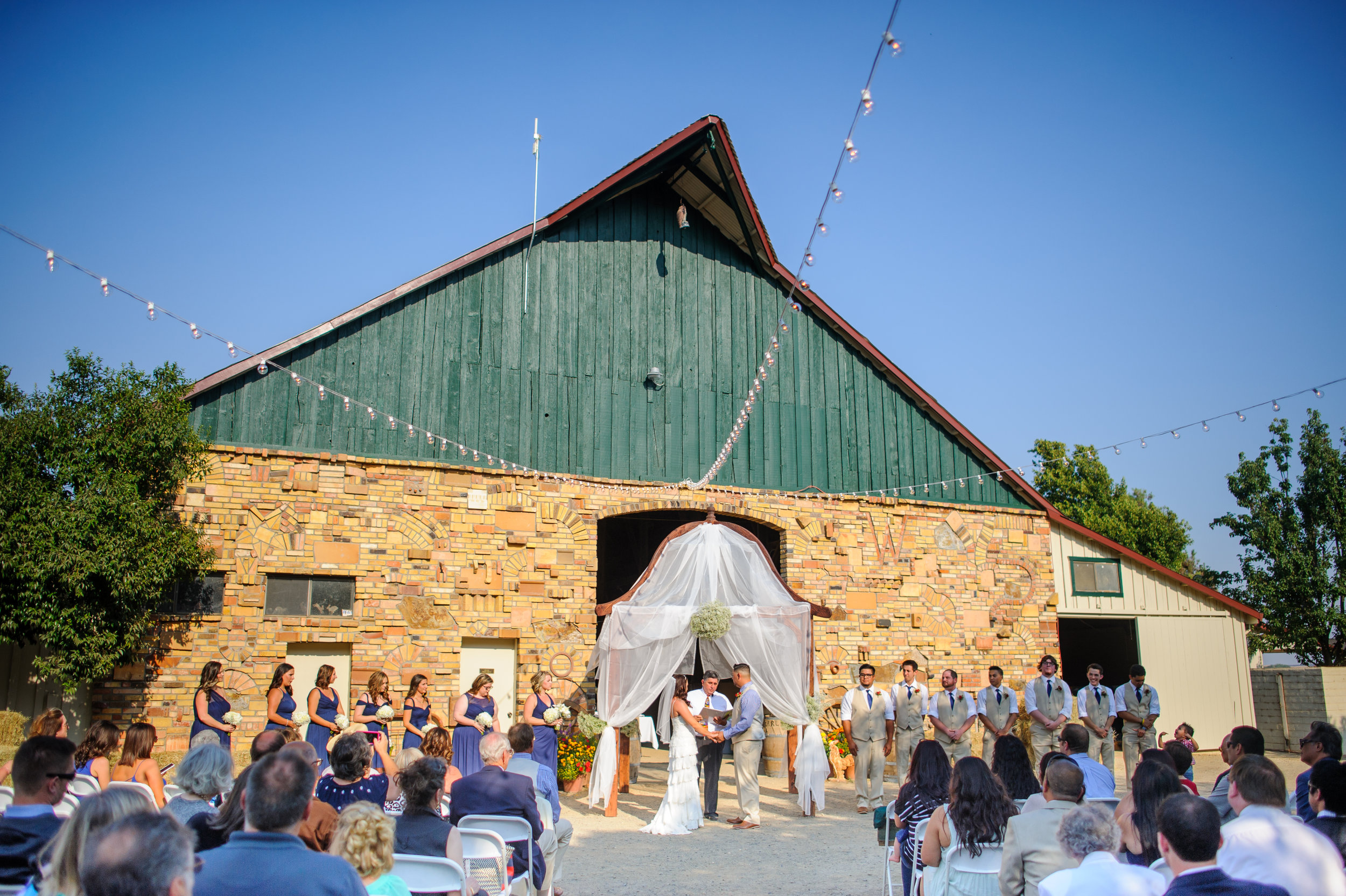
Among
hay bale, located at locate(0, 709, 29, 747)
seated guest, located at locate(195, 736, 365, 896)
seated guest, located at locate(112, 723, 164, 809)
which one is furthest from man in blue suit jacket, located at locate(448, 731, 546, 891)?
hay bale, located at locate(0, 709, 29, 747)

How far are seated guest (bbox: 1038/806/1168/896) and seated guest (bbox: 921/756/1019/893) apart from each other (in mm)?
866

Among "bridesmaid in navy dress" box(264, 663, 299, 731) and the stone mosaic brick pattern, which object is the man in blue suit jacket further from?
the stone mosaic brick pattern

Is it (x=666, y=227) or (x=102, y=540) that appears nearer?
(x=102, y=540)

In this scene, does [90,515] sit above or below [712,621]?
above

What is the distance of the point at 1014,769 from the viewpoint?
539cm

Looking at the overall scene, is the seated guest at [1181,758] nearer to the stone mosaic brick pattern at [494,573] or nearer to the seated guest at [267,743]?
the seated guest at [267,743]

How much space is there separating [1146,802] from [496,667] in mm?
9168

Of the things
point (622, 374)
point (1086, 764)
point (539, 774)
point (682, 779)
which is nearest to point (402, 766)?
point (539, 774)

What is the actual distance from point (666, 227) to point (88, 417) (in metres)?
7.92

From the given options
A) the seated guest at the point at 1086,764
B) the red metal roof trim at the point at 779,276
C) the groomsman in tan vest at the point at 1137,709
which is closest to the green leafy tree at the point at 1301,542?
the red metal roof trim at the point at 779,276

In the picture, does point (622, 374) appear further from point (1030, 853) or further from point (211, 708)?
point (1030, 853)

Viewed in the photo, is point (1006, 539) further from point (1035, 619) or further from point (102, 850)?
point (102, 850)

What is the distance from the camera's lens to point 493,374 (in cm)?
1270

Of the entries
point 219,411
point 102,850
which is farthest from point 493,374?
point 102,850
